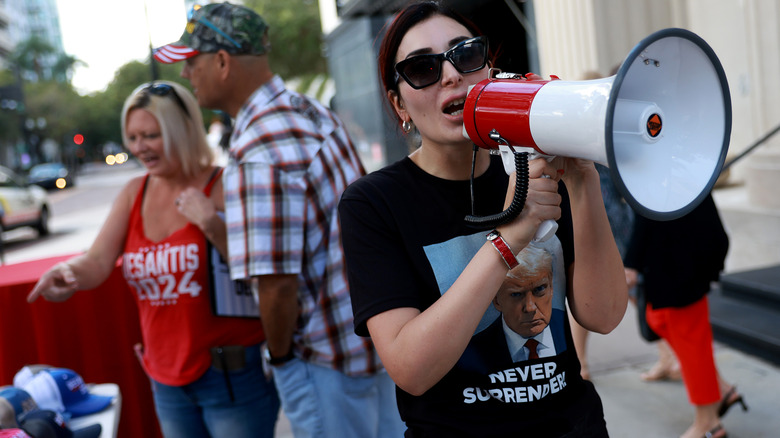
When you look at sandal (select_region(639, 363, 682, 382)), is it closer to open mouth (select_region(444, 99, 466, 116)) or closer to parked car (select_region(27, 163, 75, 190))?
open mouth (select_region(444, 99, 466, 116))

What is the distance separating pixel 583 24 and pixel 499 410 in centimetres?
732

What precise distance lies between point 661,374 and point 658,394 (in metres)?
0.23

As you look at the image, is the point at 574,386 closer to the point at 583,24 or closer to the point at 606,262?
the point at 606,262

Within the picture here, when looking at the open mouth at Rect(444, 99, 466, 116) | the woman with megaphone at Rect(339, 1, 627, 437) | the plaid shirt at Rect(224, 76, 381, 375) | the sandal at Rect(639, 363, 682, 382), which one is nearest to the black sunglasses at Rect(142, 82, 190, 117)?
the plaid shirt at Rect(224, 76, 381, 375)

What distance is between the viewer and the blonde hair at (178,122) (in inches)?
109

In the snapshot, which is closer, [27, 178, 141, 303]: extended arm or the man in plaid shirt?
the man in plaid shirt

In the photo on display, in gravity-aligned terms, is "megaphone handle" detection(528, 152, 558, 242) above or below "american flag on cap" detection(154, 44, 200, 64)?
below

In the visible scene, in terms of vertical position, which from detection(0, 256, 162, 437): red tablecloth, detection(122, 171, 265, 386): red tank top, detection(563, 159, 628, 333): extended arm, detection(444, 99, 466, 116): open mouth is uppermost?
detection(444, 99, 466, 116): open mouth

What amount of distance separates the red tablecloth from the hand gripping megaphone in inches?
112

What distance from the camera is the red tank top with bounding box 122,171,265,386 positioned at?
2.57 meters

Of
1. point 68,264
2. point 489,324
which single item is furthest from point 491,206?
point 68,264

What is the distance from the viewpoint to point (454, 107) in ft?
4.93

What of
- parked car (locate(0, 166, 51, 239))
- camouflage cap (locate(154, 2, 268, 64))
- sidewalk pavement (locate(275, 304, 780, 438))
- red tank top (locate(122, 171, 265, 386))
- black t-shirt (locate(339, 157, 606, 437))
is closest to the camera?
black t-shirt (locate(339, 157, 606, 437))

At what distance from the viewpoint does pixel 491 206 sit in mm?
1498
